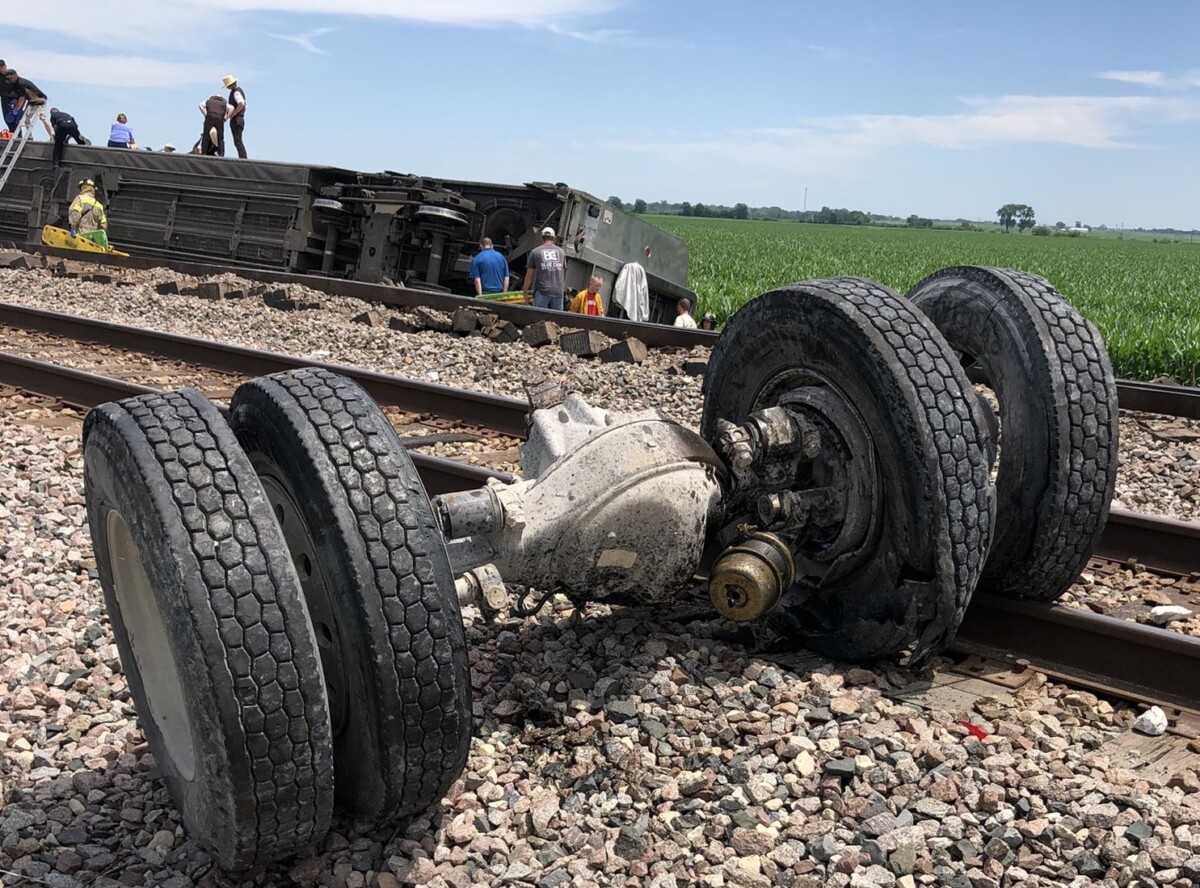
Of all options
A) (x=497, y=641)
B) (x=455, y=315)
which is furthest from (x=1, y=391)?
(x=497, y=641)

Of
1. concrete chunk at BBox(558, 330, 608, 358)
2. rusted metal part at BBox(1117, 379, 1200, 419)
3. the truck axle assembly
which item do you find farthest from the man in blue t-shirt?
the truck axle assembly

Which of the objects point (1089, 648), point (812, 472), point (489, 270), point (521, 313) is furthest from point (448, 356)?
point (1089, 648)

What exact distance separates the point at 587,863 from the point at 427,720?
21.0 inches

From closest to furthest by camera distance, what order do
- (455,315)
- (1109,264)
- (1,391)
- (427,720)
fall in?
(427,720) → (1,391) → (455,315) → (1109,264)

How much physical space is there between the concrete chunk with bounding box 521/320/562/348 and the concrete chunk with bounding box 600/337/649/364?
73 cm

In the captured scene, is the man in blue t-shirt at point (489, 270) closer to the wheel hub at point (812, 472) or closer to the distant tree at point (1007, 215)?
the wheel hub at point (812, 472)

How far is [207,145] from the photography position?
68.2ft

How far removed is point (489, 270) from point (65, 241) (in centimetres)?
914

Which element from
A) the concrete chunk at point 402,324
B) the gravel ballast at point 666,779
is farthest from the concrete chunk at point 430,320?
the gravel ballast at point 666,779

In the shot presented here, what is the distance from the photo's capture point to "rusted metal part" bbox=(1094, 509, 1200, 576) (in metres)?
5.05

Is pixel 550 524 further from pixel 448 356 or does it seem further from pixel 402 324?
pixel 402 324

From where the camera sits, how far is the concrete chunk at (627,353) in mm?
9953

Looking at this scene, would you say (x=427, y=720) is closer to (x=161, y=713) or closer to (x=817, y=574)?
(x=161, y=713)

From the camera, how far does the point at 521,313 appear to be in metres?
11.7
